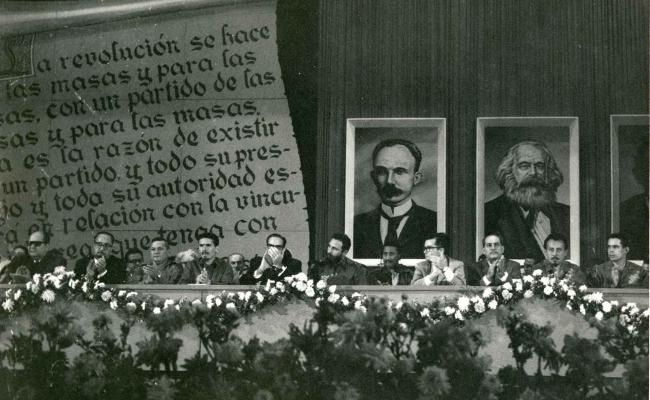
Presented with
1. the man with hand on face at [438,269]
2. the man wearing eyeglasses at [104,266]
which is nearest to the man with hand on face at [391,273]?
the man with hand on face at [438,269]

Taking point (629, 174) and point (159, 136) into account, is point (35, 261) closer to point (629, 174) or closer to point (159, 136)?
point (159, 136)

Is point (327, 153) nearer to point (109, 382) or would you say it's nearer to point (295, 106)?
point (295, 106)

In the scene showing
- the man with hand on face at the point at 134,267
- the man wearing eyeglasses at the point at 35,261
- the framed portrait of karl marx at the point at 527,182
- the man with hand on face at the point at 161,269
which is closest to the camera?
the man with hand on face at the point at 134,267

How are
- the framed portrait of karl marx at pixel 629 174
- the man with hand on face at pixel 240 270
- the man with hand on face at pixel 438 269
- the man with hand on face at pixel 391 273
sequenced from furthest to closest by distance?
the framed portrait of karl marx at pixel 629 174, the man with hand on face at pixel 391 273, the man with hand on face at pixel 240 270, the man with hand on face at pixel 438 269

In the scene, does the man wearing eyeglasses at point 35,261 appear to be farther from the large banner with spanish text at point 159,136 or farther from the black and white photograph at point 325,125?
the large banner with spanish text at point 159,136

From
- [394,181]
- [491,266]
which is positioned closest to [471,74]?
[394,181]

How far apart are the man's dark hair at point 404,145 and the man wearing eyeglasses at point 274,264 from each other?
290 centimetres

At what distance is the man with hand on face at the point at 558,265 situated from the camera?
7488 mm

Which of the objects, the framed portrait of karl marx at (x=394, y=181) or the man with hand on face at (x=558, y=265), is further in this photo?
the framed portrait of karl marx at (x=394, y=181)

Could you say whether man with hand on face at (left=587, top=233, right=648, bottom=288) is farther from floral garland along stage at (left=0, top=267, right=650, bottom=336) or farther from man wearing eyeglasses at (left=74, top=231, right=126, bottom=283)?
man wearing eyeglasses at (left=74, top=231, right=126, bottom=283)

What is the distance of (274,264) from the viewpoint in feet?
27.4

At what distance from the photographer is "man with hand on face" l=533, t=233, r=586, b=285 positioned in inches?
295

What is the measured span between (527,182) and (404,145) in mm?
1600

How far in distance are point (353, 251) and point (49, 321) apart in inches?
206
